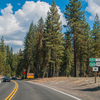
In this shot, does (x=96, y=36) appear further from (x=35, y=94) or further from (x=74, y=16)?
(x=35, y=94)

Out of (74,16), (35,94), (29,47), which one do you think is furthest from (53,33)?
(35,94)

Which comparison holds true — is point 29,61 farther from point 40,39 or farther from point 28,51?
point 40,39

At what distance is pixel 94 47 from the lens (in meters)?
41.1

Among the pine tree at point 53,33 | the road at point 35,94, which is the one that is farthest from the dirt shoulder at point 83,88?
the pine tree at point 53,33

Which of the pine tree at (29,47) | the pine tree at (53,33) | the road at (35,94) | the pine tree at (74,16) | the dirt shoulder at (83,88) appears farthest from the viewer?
the pine tree at (29,47)

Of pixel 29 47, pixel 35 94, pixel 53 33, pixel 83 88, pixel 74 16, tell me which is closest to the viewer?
pixel 35 94

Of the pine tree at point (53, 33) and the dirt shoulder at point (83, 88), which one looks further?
the pine tree at point (53, 33)

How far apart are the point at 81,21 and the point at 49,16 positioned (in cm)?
1008

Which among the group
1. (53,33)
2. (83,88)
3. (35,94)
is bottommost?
(83,88)

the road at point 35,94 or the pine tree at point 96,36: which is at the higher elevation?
the pine tree at point 96,36

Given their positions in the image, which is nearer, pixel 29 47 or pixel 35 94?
pixel 35 94

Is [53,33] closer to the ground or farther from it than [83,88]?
farther from it

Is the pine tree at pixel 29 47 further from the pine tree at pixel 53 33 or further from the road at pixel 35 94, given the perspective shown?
the road at pixel 35 94

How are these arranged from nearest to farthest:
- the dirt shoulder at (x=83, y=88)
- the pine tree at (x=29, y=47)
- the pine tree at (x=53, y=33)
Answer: the dirt shoulder at (x=83, y=88) → the pine tree at (x=53, y=33) → the pine tree at (x=29, y=47)
